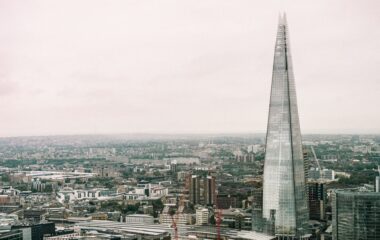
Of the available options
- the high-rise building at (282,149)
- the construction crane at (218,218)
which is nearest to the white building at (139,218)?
the construction crane at (218,218)

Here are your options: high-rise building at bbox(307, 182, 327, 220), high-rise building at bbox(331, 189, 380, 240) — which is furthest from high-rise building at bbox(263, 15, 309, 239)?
high-rise building at bbox(331, 189, 380, 240)

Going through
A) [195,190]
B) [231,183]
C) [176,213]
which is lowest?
[176,213]

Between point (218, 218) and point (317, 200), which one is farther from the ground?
point (317, 200)

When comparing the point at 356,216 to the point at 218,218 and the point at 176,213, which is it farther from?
the point at 176,213

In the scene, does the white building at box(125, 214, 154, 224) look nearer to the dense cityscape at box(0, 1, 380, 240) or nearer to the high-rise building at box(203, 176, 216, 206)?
the dense cityscape at box(0, 1, 380, 240)

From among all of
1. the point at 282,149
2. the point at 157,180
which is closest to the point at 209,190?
the point at 282,149

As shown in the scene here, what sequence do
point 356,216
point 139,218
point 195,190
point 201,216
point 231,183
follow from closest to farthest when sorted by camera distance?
1. point 356,216
2. point 231,183
3. point 201,216
4. point 195,190
5. point 139,218
